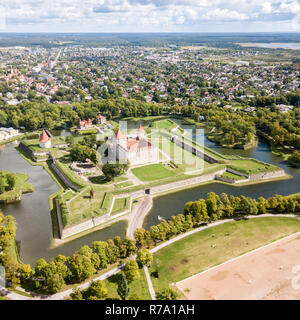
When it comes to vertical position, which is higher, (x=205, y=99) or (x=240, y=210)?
(x=205, y=99)

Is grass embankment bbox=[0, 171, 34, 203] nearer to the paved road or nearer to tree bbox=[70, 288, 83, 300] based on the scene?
the paved road

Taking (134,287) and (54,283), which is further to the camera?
(134,287)

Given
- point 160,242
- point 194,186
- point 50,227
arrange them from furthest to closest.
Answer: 1. point 194,186
2. point 50,227
3. point 160,242

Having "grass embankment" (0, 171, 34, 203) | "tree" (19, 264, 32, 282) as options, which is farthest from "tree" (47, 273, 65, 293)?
"grass embankment" (0, 171, 34, 203)

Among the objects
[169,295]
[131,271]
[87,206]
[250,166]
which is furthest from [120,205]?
[250,166]

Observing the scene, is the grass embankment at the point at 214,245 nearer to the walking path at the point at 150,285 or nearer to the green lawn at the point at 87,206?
the walking path at the point at 150,285

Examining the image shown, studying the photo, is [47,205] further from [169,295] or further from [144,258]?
[169,295]

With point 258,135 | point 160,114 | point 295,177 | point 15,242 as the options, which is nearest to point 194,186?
point 295,177

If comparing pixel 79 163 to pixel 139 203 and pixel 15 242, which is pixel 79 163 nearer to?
pixel 139 203

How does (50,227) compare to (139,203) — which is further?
(139,203)
